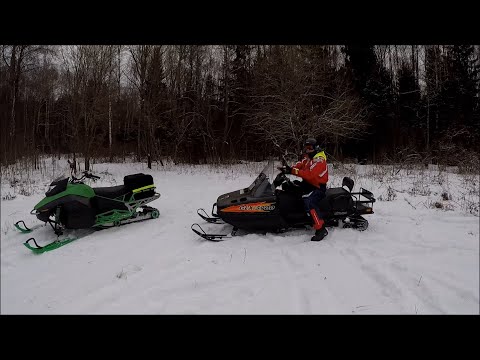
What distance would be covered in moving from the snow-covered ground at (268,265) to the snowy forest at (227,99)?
1.29ft

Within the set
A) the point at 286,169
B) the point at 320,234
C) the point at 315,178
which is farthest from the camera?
the point at 286,169

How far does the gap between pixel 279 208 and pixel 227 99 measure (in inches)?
419

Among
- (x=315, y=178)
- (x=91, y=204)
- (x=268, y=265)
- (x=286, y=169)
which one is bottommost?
(x=268, y=265)

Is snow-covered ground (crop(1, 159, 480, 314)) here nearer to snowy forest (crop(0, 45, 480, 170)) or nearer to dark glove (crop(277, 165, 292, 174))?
snowy forest (crop(0, 45, 480, 170))

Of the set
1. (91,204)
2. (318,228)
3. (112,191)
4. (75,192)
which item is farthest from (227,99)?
(318,228)

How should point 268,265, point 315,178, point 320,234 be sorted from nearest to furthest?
point 268,265, point 320,234, point 315,178

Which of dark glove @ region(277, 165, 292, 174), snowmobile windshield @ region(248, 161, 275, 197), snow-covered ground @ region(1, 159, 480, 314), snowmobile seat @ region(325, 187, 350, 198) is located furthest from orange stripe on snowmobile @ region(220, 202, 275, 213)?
snowmobile seat @ region(325, 187, 350, 198)

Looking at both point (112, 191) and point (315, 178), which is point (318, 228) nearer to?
point (315, 178)

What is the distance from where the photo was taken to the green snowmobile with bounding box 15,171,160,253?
14.0ft

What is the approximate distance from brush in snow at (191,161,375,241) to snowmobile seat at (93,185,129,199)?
5.58 ft

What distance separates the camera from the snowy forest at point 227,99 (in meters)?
2.18

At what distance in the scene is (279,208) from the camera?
4.64 m

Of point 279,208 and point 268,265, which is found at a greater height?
point 279,208

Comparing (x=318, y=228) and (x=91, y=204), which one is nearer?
(x=318, y=228)
